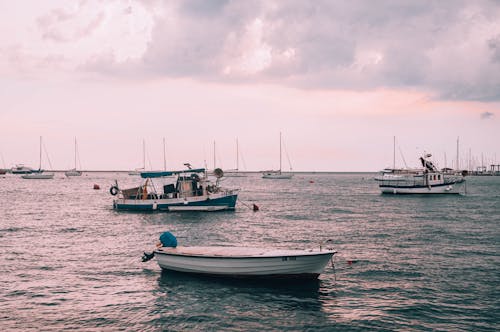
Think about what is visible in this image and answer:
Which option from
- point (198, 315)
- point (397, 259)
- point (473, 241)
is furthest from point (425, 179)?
point (198, 315)

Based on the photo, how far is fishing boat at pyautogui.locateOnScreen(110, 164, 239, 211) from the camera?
60.5m

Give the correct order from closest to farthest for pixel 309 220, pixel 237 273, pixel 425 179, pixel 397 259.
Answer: pixel 237 273, pixel 397 259, pixel 309 220, pixel 425 179

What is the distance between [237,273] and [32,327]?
1056 cm

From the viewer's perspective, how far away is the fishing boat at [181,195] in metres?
60.5

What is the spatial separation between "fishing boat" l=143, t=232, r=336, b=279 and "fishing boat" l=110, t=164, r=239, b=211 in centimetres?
3350

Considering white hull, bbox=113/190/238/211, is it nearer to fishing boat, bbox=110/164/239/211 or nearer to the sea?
fishing boat, bbox=110/164/239/211

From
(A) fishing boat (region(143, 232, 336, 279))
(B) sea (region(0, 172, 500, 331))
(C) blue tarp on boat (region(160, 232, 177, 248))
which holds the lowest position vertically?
(B) sea (region(0, 172, 500, 331))

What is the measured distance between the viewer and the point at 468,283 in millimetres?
25531

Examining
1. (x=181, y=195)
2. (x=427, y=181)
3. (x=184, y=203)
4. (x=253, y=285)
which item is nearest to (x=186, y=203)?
(x=184, y=203)

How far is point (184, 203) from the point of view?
60.5 m

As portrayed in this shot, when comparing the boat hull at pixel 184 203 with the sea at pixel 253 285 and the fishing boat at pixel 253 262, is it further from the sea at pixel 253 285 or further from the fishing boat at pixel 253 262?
the fishing boat at pixel 253 262

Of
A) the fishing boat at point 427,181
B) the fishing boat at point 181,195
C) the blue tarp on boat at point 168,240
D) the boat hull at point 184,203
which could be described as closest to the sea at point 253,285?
the blue tarp on boat at point 168,240

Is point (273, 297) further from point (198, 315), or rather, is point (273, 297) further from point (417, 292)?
point (417, 292)

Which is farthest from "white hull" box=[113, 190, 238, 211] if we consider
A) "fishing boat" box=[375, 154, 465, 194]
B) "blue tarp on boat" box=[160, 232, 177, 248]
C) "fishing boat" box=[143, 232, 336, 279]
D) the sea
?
"fishing boat" box=[375, 154, 465, 194]
